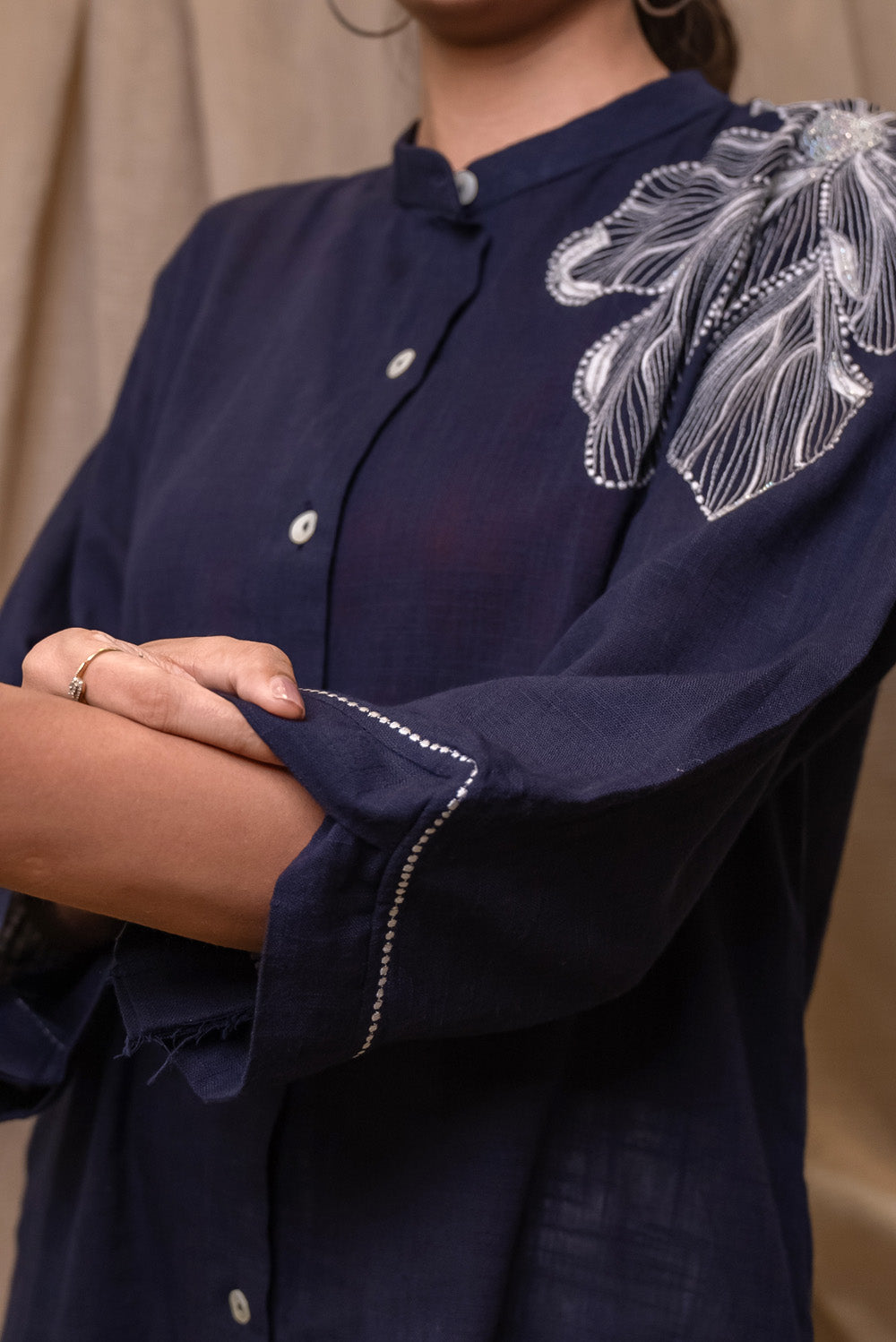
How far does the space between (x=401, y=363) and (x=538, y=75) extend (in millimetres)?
266

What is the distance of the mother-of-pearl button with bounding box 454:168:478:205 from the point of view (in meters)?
0.85

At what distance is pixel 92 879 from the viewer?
48 cm

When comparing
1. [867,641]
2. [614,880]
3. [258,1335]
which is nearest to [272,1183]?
[258,1335]

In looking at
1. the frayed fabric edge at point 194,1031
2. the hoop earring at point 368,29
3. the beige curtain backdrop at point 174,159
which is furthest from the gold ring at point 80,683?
the beige curtain backdrop at point 174,159

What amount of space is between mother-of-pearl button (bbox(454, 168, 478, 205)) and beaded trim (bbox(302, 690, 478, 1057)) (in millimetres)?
488

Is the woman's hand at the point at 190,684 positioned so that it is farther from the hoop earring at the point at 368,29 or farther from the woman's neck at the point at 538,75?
the hoop earring at the point at 368,29

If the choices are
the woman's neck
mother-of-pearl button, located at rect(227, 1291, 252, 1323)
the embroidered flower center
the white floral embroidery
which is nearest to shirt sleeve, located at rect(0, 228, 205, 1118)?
mother-of-pearl button, located at rect(227, 1291, 252, 1323)

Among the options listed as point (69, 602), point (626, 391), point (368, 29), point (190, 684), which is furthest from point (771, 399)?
point (368, 29)

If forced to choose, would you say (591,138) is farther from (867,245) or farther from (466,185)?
(867,245)

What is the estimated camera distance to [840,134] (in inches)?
29.1

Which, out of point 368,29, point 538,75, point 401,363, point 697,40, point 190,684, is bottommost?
point 190,684

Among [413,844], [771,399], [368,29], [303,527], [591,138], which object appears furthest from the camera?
[368,29]

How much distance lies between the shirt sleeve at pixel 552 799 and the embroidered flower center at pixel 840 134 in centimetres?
21

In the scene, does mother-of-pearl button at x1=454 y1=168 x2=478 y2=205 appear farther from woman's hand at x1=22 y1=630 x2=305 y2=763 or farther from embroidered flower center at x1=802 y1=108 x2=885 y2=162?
woman's hand at x1=22 y1=630 x2=305 y2=763
